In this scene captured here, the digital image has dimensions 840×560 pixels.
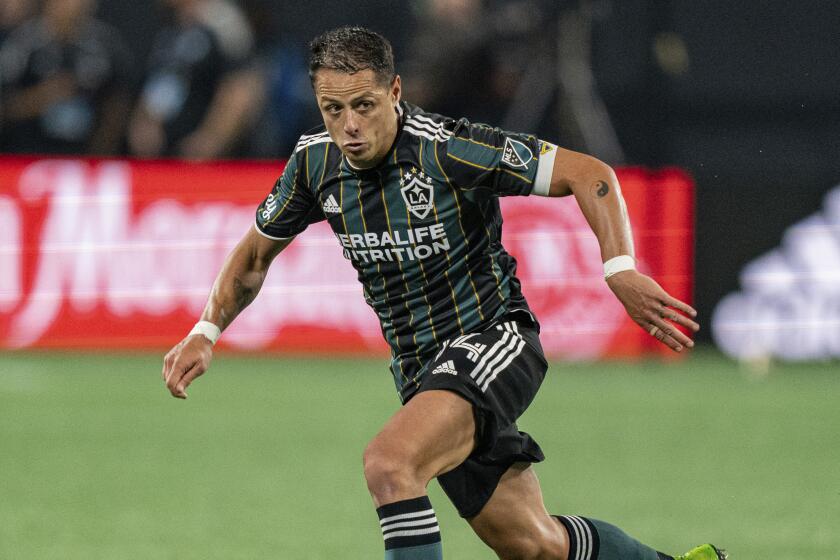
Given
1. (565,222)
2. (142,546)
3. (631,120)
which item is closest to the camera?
(142,546)

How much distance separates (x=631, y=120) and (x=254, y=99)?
366 cm

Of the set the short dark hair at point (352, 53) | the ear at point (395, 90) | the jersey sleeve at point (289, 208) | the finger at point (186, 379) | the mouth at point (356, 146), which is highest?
the short dark hair at point (352, 53)

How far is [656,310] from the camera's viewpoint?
14.9 feet

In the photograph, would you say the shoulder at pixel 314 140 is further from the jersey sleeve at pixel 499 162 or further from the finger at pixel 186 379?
the finger at pixel 186 379

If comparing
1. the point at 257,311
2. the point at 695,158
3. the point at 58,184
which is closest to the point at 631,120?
the point at 695,158

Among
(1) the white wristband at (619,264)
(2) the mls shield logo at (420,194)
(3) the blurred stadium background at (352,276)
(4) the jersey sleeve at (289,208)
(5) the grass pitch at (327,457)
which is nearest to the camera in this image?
(1) the white wristband at (619,264)

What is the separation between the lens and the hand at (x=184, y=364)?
5031mm

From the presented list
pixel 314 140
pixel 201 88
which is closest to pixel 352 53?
pixel 314 140

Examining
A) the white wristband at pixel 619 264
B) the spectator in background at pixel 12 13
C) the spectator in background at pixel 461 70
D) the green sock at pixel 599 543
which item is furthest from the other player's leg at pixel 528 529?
the spectator in background at pixel 12 13

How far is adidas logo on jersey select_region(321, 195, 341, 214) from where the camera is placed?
5.23m

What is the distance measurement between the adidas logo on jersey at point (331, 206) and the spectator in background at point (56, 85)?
8595mm

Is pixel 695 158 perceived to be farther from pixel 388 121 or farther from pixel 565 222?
pixel 388 121

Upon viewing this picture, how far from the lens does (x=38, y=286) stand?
12.1m

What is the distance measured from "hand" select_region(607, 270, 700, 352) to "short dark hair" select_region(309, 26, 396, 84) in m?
1.08
